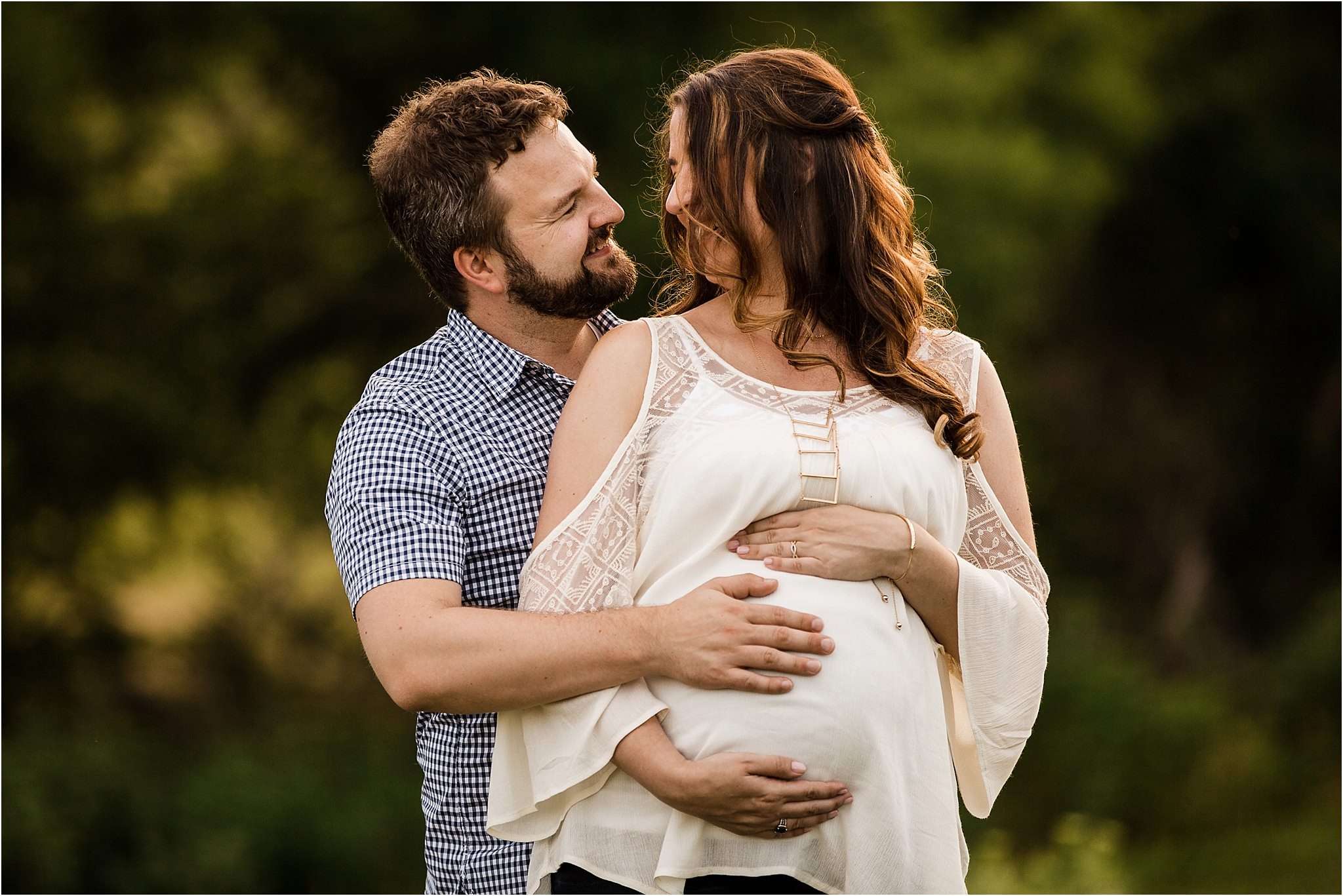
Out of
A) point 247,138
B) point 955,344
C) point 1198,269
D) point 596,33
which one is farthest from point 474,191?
point 1198,269

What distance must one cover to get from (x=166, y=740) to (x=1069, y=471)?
690 cm

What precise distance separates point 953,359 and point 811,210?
384 mm

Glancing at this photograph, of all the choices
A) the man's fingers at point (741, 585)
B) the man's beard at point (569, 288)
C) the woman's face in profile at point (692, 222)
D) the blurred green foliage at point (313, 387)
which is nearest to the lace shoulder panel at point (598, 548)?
the man's fingers at point (741, 585)

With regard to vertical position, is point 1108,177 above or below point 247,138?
below

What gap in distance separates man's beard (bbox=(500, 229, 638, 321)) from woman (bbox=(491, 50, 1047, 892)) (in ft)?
1.12

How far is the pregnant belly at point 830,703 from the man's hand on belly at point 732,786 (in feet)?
0.10

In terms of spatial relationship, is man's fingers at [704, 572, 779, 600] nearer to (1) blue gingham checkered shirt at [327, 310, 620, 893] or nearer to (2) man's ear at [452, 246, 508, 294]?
(1) blue gingham checkered shirt at [327, 310, 620, 893]

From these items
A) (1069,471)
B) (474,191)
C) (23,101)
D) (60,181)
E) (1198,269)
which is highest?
(474,191)

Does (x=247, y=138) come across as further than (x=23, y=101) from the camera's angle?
Yes

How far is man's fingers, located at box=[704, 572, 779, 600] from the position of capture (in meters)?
2.02

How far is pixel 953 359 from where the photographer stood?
7.58 ft

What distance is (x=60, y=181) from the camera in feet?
24.0

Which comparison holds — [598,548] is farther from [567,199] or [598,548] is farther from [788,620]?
[567,199]

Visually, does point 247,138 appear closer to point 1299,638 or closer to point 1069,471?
point 1069,471
